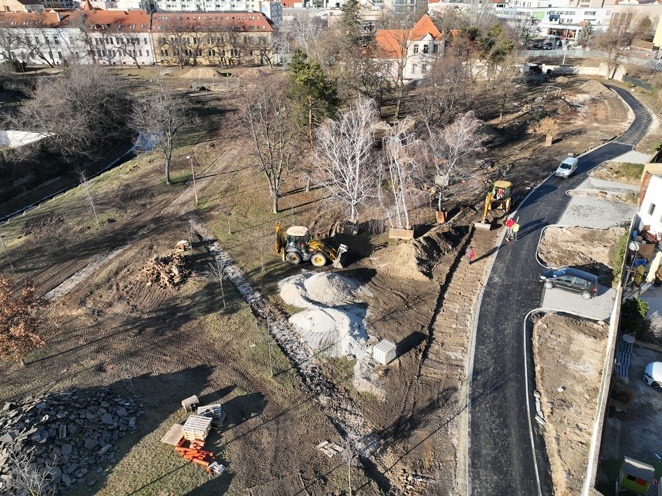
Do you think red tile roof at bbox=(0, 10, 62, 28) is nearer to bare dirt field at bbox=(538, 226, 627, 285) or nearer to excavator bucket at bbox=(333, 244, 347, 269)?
excavator bucket at bbox=(333, 244, 347, 269)

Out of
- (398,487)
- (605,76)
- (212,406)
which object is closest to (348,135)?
(212,406)

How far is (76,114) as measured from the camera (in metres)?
47.0

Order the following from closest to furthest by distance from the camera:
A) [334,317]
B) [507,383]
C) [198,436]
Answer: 1. [198,436]
2. [507,383]
3. [334,317]

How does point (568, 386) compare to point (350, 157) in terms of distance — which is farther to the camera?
point (350, 157)

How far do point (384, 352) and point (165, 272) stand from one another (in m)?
13.2

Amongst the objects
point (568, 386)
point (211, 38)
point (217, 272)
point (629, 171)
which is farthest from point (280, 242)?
point (211, 38)

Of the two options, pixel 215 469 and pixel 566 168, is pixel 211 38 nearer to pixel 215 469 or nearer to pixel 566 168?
pixel 566 168

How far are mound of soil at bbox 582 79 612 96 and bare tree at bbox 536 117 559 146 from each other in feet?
51.5

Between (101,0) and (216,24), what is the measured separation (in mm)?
63599

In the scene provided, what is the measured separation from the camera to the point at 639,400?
61.6 ft

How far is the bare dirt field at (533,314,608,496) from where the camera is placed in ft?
51.8

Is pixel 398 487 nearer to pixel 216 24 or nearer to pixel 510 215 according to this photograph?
pixel 510 215

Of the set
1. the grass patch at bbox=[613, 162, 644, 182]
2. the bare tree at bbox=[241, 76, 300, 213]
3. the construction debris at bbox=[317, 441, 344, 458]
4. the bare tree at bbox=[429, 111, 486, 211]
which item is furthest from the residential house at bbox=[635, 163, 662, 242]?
the construction debris at bbox=[317, 441, 344, 458]

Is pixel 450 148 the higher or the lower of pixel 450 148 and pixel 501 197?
the higher
